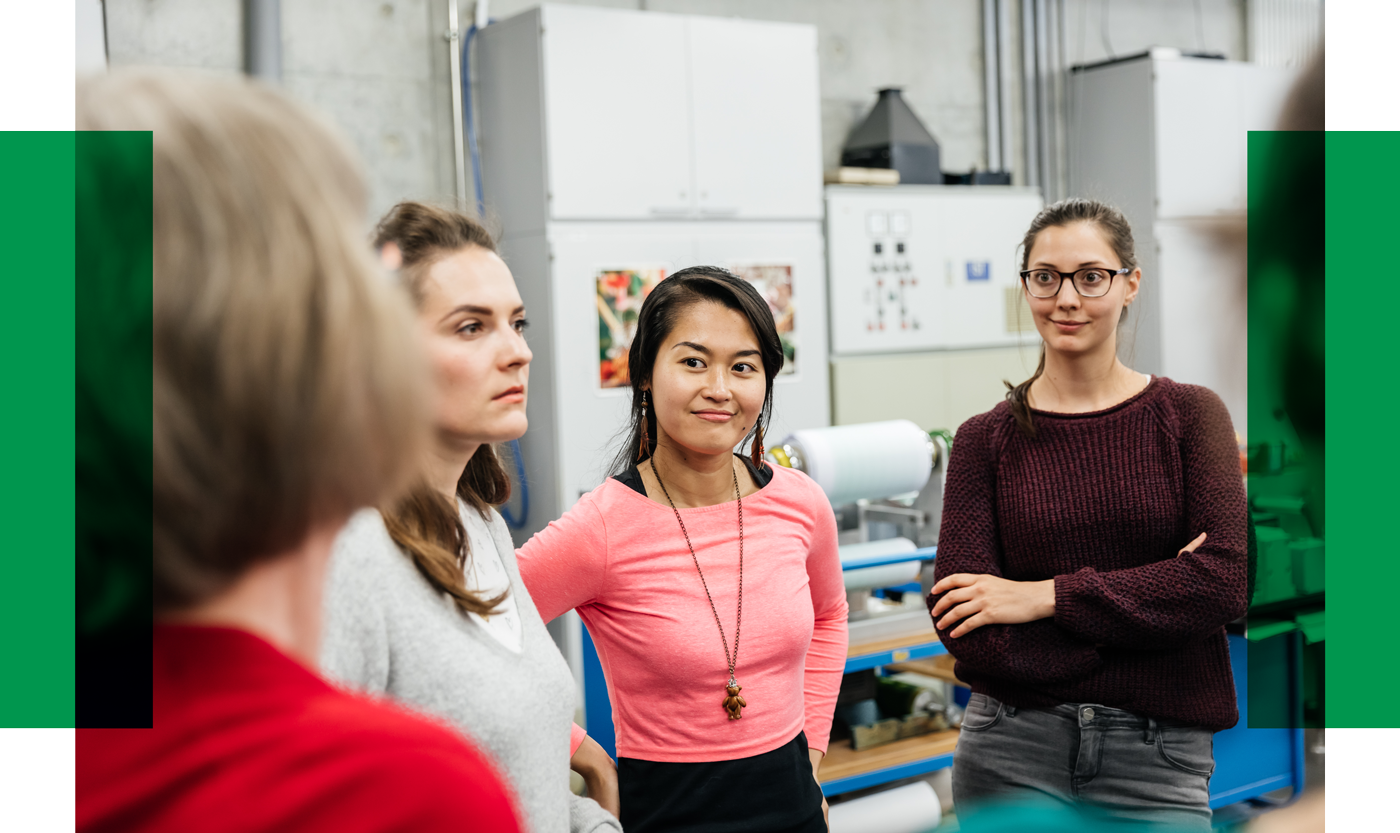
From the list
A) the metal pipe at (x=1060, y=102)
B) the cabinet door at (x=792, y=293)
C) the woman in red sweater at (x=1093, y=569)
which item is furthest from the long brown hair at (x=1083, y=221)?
the metal pipe at (x=1060, y=102)

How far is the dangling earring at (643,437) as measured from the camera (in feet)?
5.40

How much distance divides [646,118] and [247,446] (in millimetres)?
3827

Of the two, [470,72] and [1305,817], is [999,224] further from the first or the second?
[1305,817]

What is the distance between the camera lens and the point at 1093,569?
5.10 ft

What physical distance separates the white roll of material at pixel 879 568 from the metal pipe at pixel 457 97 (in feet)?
7.64

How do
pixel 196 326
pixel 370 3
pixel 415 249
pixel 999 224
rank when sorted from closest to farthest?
pixel 196 326 < pixel 415 249 < pixel 370 3 < pixel 999 224

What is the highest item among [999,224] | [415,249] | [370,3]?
[370,3]

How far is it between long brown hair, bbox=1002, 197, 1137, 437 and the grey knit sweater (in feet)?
2.92

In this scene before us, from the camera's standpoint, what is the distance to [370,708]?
445 mm

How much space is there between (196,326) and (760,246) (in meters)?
4.06

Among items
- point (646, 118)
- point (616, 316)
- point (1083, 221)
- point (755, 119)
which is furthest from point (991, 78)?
point (1083, 221)

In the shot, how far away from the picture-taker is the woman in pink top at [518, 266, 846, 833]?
146cm

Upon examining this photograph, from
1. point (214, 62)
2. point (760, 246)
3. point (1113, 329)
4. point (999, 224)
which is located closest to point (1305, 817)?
point (1113, 329)

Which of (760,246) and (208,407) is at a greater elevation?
(760,246)
